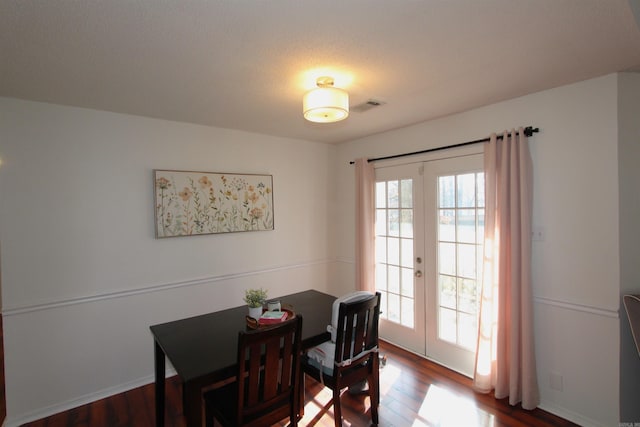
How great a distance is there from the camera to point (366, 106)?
2.59m

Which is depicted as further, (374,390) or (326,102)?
(374,390)

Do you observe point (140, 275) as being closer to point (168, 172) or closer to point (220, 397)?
point (168, 172)

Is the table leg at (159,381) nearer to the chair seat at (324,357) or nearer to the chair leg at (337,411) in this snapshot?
the chair seat at (324,357)

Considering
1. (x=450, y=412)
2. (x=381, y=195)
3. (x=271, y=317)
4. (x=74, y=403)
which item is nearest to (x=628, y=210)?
(x=450, y=412)

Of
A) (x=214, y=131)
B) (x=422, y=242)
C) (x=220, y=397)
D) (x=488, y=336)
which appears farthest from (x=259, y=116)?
(x=488, y=336)

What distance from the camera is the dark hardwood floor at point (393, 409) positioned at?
7.36 ft

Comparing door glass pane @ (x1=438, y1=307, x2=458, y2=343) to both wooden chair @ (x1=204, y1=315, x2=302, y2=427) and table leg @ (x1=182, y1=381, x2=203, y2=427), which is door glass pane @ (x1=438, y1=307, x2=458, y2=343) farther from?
table leg @ (x1=182, y1=381, x2=203, y2=427)

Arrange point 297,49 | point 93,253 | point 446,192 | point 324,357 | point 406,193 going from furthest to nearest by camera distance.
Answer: point 406,193
point 446,192
point 93,253
point 324,357
point 297,49

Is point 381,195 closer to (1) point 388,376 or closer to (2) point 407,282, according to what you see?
(2) point 407,282

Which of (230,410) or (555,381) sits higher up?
(230,410)

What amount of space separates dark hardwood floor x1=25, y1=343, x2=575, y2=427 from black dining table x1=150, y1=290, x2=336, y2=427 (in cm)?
55

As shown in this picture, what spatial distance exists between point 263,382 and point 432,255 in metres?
2.07

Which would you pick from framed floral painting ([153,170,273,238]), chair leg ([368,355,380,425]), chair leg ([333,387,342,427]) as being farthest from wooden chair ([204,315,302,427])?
framed floral painting ([153,170,273,238])

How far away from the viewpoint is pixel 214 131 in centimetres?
318
